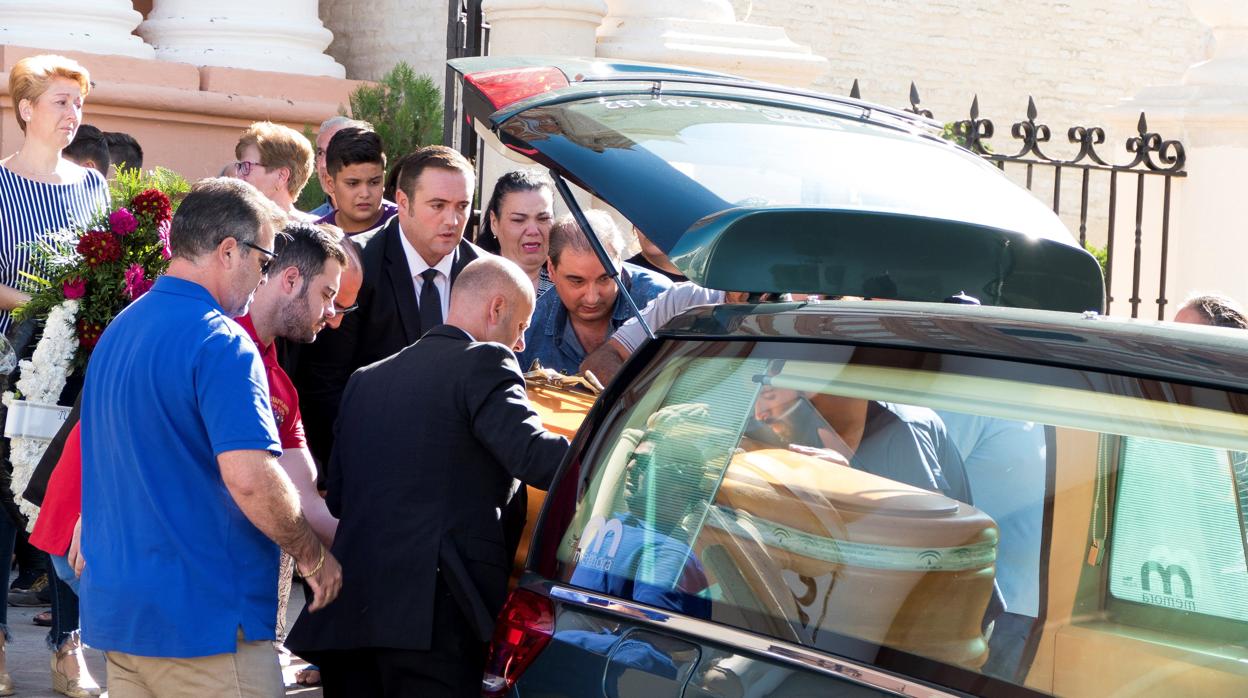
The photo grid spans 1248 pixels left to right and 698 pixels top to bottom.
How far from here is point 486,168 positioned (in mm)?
8945

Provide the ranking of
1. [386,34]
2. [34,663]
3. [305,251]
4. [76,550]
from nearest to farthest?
[76,550] < [305,251] < [34,663] < [386,34]

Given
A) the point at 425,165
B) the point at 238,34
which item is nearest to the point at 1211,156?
the point at 425,165

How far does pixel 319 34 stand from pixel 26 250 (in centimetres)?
579

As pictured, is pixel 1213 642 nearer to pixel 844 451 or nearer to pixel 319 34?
pixel 844 451

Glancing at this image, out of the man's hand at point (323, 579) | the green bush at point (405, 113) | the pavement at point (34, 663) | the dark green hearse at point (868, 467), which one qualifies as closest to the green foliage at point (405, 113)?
the green bush at point (405, 113)

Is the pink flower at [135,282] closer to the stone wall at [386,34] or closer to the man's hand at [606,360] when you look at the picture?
the man's hand at [606,360]

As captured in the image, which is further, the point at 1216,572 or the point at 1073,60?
the point at 1073,60

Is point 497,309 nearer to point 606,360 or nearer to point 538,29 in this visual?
point 606,360

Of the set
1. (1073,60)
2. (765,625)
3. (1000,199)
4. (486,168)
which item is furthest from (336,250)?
(1073,60)

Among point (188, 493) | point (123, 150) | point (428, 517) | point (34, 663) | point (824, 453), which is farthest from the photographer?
point (123, 150)

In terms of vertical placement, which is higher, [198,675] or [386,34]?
[386,34]

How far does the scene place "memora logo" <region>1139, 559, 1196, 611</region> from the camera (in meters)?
2.20

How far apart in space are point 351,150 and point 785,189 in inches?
138

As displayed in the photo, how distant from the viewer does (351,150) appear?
6.22 meters
